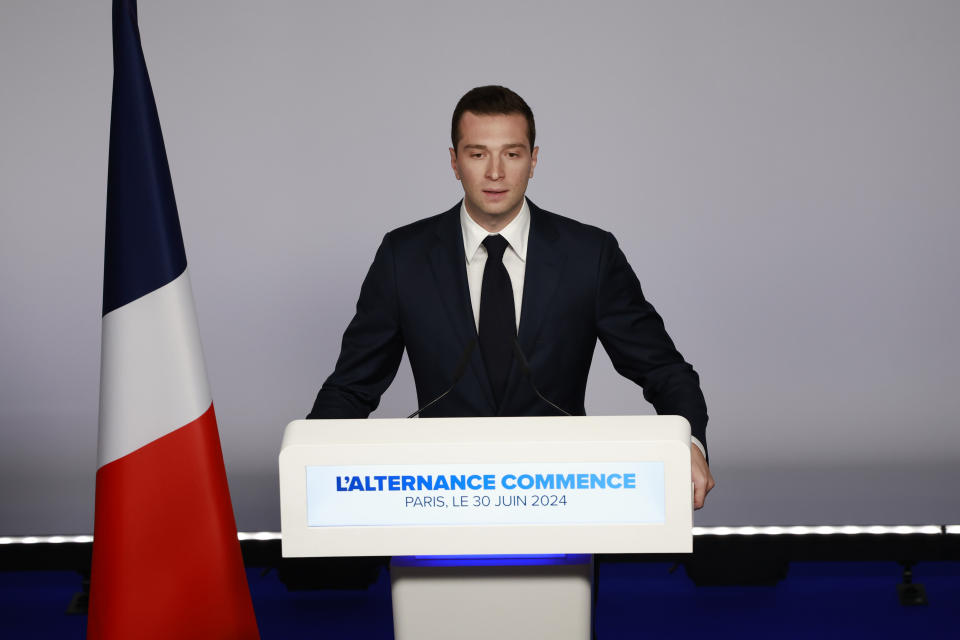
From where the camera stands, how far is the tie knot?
180 cm

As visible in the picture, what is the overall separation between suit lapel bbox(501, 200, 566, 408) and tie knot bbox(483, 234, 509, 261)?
0.16ft

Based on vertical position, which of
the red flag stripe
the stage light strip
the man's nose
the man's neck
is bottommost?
the stage light strip

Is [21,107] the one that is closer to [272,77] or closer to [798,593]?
[272,77]

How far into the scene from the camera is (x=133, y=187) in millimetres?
1950

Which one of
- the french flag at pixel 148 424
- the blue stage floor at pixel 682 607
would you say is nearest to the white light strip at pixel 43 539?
the blue stage floor at pixel 682 607

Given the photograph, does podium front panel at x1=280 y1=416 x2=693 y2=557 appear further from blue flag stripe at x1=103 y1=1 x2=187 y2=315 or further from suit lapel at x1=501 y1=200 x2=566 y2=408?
blue flag stripe at x1=103 y1=1 x2=187 y2=315

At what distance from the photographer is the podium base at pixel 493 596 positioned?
1304 mm

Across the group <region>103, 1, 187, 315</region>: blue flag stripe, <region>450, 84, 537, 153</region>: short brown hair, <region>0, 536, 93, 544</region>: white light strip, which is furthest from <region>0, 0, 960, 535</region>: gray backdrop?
<region>450, 84, 537, 153</region>: short brown hair

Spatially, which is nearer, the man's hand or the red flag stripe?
the man's hand

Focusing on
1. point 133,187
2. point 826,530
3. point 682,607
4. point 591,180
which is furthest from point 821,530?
point 133,187

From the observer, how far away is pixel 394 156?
3.68 metres

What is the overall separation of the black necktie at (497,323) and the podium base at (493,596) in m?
0.52

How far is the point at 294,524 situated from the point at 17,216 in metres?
3.06

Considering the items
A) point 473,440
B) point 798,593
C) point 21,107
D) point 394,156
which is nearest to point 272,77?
point 394,156
